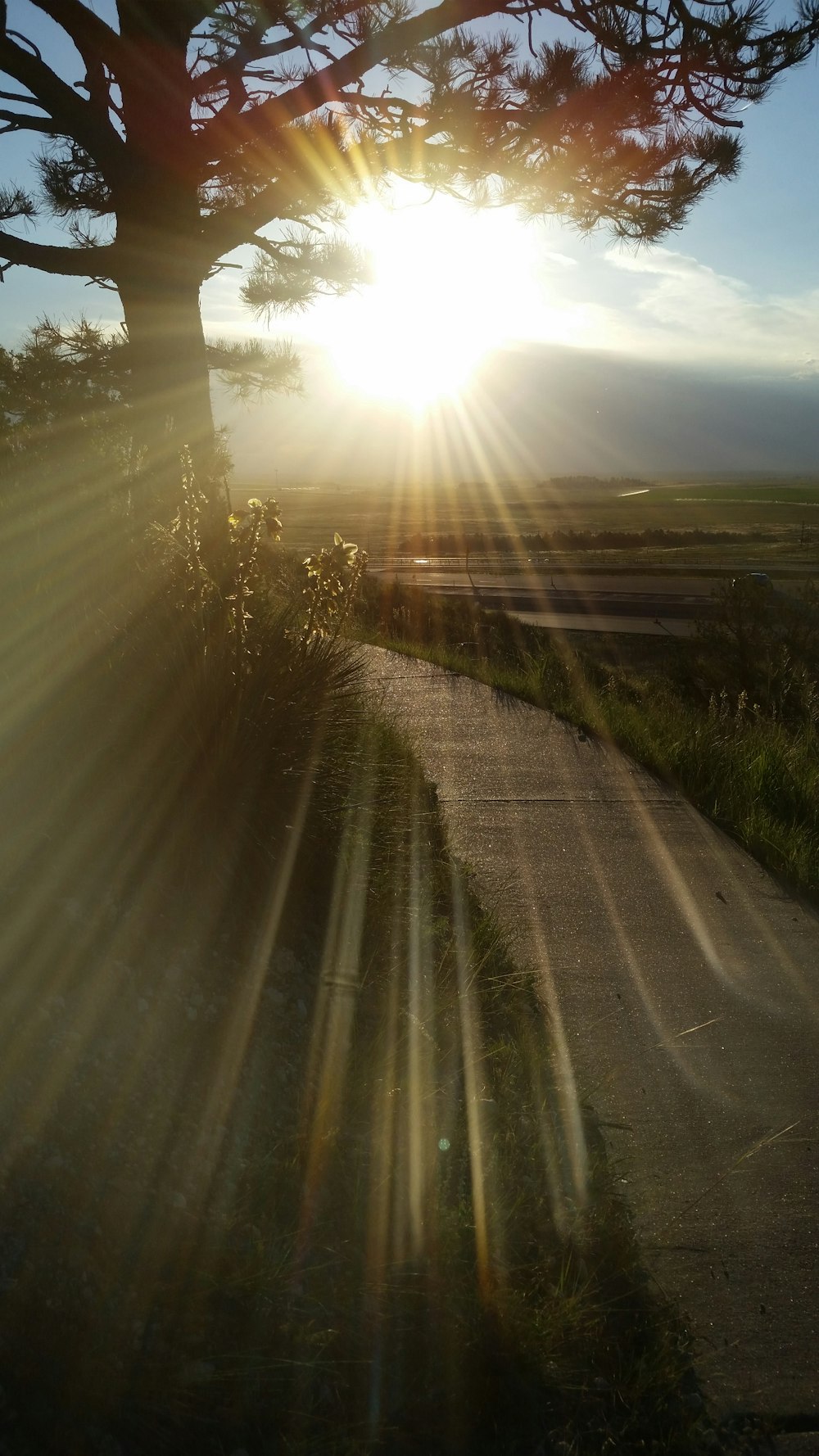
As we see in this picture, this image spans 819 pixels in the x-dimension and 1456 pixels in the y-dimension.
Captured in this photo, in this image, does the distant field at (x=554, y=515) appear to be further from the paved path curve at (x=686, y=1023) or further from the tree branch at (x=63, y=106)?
the paved path curve at (x=686, y=1023)

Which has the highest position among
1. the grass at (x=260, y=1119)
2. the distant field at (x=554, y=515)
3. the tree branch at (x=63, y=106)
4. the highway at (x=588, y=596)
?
the tree branch at (x=63, y=106)

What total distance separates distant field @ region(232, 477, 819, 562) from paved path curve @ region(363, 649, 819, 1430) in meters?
33.2

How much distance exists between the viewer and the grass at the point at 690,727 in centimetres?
544

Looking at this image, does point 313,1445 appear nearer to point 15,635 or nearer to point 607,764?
point 15,635

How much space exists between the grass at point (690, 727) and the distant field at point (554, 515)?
24570mm

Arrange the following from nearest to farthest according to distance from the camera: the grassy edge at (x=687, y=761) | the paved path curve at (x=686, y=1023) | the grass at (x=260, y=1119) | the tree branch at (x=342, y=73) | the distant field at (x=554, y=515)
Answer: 1. the grass at (x=260, y=1119)
2. the paved path curve at (x=686, y=1023)
3. the grassy edge at (x=687, y=761)
4. the tree branch at (x=342, y=73)
5. the distant field at (x=554, y=515)

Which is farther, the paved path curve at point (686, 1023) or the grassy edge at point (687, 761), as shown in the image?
the grassy edge at point (687, 761)

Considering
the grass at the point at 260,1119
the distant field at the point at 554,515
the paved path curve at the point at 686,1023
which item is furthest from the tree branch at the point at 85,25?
the distant field at the point at 554,515

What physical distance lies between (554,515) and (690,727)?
311 feet

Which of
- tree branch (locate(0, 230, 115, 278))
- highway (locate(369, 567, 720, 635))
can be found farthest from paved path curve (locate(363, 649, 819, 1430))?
highway (locate(369, 567, 720, 635))

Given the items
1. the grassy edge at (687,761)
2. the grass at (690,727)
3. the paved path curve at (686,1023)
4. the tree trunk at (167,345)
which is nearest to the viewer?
the paved path curve at (686,1023)

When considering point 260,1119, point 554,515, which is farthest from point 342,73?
point 554,515

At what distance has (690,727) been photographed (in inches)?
302

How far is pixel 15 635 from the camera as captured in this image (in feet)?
11.9
